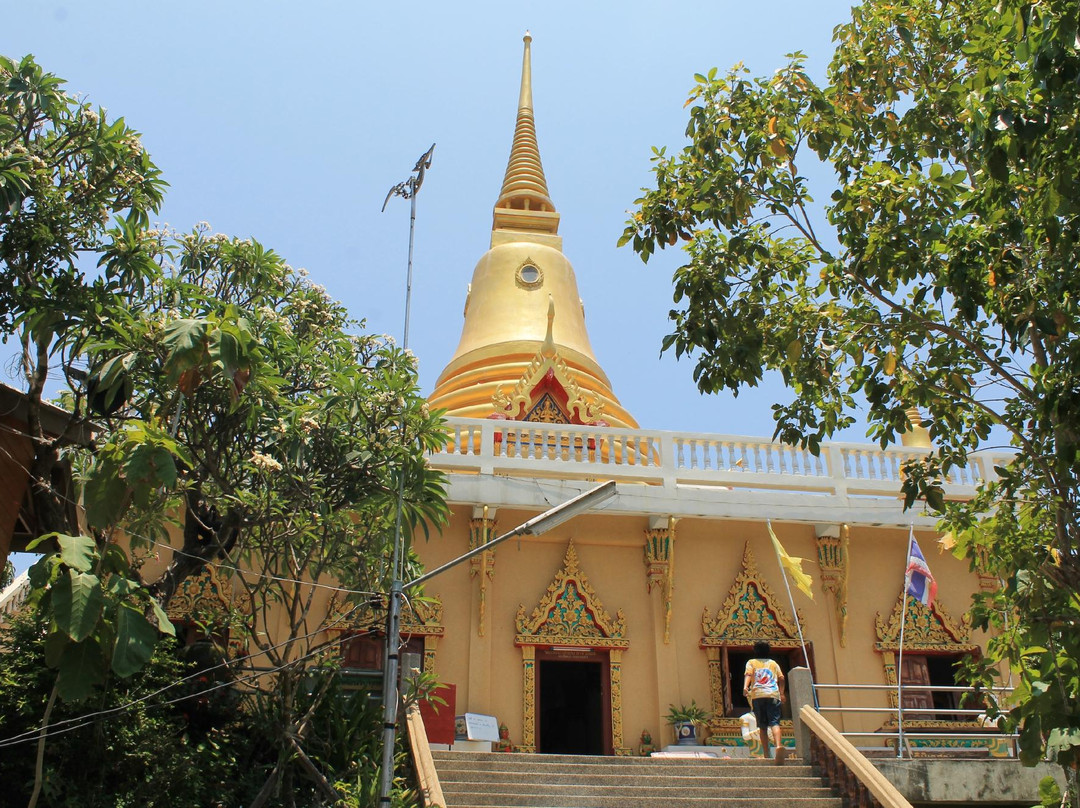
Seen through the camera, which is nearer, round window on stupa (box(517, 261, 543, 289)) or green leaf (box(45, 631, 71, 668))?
green leaf (box(45, 631, 71, 668))

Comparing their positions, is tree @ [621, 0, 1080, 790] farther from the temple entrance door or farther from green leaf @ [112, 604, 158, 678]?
the temple entrance door

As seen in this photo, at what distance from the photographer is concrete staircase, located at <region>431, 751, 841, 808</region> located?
8.75 m

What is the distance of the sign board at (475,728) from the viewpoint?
11031 millimetres

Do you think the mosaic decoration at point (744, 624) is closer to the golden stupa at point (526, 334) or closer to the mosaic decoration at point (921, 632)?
the mosaic decoration at point (921, 632)

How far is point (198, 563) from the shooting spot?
948 cm

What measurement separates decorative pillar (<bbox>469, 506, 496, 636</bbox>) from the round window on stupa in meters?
6.92

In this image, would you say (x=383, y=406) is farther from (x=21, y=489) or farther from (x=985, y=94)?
(x=985, y=94)

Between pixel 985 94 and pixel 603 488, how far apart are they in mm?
3867

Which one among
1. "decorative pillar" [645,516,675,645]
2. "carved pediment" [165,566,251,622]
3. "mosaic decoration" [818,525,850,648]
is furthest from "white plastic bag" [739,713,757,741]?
"carved pediment" [165,566,251,622]

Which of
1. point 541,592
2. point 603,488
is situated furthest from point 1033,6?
point 541,592

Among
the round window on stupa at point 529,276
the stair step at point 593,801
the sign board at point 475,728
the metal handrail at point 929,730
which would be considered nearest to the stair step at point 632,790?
the stair step at point 593,801

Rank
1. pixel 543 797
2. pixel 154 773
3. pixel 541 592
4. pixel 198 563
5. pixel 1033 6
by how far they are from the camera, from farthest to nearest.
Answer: pixel 541 592
pixel 198 563
pixel 543 797
pixel 154 773
pixel 1033 6

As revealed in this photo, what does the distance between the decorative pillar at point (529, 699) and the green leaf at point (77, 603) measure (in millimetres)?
6055

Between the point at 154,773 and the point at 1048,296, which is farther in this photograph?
the point at 154,773
